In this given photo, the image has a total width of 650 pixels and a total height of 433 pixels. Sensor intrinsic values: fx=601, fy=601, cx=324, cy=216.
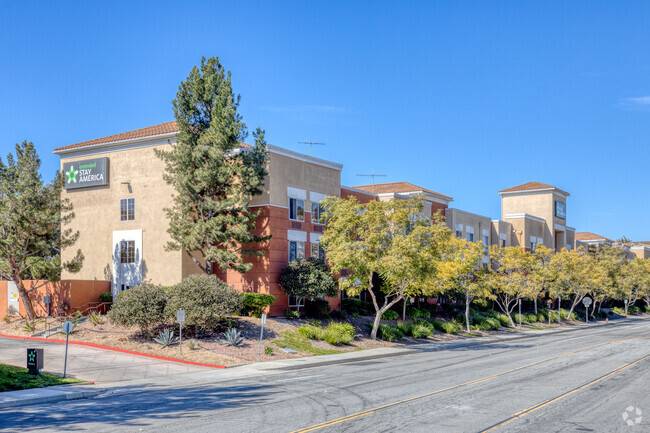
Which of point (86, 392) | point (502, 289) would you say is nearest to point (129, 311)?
point (86, 392)

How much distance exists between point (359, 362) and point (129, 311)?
1102 centimetres

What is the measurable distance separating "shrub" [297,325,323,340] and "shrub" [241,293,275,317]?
2.96 metres

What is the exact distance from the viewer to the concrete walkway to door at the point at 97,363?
2212 cm

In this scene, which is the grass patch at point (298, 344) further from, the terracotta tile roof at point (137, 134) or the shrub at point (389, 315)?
the terracotta tile roof at point (137, 134)

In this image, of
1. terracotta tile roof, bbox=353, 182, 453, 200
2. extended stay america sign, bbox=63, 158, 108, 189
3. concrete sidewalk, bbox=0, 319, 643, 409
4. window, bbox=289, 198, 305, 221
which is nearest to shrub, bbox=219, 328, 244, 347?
concrete sidewalk, bbox=0, 319, 643, 409

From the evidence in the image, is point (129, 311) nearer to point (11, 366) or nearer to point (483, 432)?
point (11, 366)

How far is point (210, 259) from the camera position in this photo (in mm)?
34250

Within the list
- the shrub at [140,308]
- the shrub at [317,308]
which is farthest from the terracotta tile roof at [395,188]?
the shrub at [140,308]

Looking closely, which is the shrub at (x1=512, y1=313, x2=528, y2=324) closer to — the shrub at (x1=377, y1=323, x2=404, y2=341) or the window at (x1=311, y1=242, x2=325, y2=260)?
the shrub at (x1=377, y1=323, x2=404, y2=341)

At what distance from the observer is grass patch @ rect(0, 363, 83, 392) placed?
1872cm

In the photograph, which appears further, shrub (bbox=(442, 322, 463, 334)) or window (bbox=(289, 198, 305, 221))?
shrub (bbox=(442, 322, 463, 334))

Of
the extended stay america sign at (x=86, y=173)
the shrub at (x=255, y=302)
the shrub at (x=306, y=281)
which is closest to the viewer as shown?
the shrub at (x=255, y=302)

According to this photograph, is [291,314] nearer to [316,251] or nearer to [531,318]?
[316,251]

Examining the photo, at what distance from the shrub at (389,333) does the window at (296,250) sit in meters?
6.73
